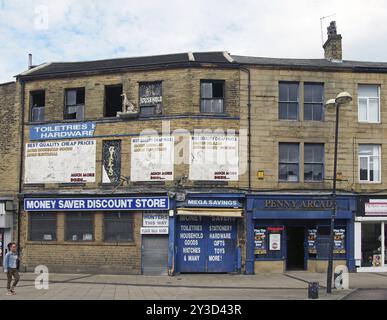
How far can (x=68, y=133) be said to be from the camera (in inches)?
976

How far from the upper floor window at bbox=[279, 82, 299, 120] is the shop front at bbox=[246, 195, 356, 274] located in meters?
3.73

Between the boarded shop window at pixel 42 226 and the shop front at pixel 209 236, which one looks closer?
the shop front at pixel 209 236

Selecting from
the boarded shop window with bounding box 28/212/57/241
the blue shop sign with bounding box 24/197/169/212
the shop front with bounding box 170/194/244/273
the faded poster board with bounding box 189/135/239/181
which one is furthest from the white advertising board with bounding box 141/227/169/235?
the boarded shop window with bounding box 28/212/57/241

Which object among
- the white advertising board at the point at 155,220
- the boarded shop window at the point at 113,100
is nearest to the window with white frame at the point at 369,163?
the white advertising board at the point at 155,220

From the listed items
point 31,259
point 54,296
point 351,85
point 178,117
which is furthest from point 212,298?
point 351,85

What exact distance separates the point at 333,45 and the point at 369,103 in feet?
11.8

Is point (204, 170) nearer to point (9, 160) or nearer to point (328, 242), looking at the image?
point (328, 242)

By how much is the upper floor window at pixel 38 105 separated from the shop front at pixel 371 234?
1537 cm

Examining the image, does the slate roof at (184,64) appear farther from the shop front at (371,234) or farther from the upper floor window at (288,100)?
the shop front at (371,234)

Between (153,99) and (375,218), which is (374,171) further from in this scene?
(153,99)

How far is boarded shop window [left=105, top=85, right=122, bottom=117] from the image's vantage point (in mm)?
24844

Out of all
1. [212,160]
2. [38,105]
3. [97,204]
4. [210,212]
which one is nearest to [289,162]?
A: [212,160]

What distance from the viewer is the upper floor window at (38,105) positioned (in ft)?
84.2

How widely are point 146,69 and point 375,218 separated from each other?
12229mm
